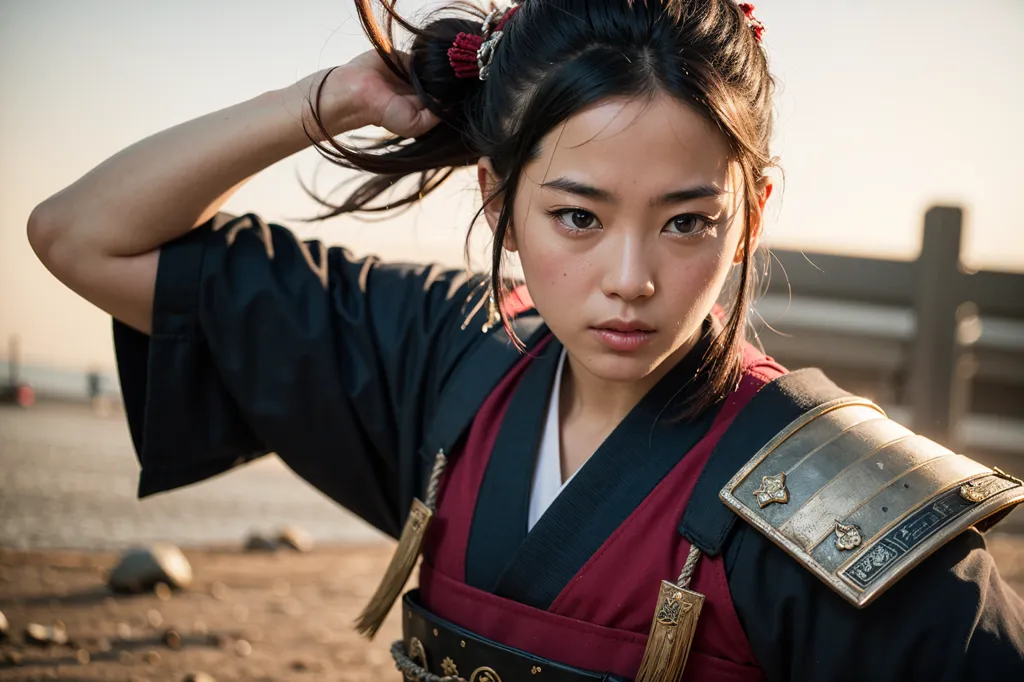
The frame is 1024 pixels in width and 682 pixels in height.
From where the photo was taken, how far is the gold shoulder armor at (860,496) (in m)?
1.50

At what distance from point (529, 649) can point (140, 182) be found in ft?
4.34

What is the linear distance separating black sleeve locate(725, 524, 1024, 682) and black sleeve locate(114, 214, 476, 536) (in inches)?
35.6

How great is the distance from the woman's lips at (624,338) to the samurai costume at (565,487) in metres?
0.26

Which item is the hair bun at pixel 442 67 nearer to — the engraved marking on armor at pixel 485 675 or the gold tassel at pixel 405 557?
the gold tassel at pixel 405 557

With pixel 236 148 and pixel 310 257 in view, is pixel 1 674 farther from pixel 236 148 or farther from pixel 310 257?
pixel 236 148

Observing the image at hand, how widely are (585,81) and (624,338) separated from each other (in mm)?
481

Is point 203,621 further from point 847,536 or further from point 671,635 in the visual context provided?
point 847,536

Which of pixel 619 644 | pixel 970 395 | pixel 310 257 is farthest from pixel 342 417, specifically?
pixel 970 395

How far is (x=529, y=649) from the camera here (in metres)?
1.75

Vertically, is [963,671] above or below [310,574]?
above

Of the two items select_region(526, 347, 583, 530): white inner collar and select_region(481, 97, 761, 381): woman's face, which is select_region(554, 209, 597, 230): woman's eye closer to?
select_region(481, 97, 761, 381): woman's face

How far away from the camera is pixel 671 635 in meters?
1.59

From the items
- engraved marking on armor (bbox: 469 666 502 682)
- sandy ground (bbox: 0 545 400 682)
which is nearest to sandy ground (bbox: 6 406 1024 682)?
sandy ground (bbox: 0 545 400 682)

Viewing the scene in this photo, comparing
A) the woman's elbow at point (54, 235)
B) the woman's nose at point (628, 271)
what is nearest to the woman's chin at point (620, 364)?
the woman's nose at point (628, 271)
